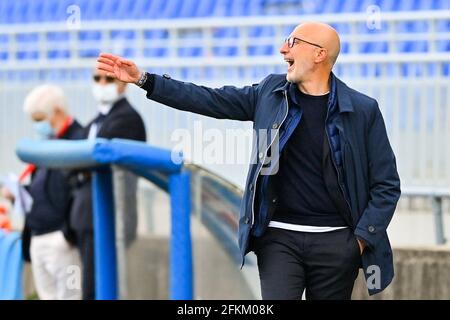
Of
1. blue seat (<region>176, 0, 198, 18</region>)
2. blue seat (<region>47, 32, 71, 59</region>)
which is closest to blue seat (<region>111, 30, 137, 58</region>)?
blue seat (<region>47, 32, 71, 59</region>)

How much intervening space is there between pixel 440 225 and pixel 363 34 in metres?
2.39

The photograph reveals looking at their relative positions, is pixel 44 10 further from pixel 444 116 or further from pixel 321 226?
pixel 321 226

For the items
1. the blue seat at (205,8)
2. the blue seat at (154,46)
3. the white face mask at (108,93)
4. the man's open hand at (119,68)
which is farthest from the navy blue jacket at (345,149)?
the blue seat at (205,8)

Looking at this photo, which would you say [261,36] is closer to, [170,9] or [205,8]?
[205,8]

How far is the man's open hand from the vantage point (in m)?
5.25

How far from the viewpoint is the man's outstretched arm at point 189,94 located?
17.3ft

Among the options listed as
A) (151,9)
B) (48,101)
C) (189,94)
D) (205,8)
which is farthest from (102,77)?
(151,9)

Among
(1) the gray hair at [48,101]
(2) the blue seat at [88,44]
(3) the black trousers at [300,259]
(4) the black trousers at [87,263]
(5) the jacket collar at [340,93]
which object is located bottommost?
(4) the black trousers at [87,263]

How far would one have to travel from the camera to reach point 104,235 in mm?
8367

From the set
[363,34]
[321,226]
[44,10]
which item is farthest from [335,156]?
[44,10]

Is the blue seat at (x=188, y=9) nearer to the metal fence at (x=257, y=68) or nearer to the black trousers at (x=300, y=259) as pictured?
the metal fence at (x=257, y=68)

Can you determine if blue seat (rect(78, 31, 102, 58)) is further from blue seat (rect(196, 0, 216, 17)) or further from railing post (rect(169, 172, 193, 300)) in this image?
railing post (rect(169, 172, 193, 300))

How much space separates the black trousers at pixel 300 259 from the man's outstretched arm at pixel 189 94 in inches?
22.0

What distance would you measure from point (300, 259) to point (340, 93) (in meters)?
0.75
